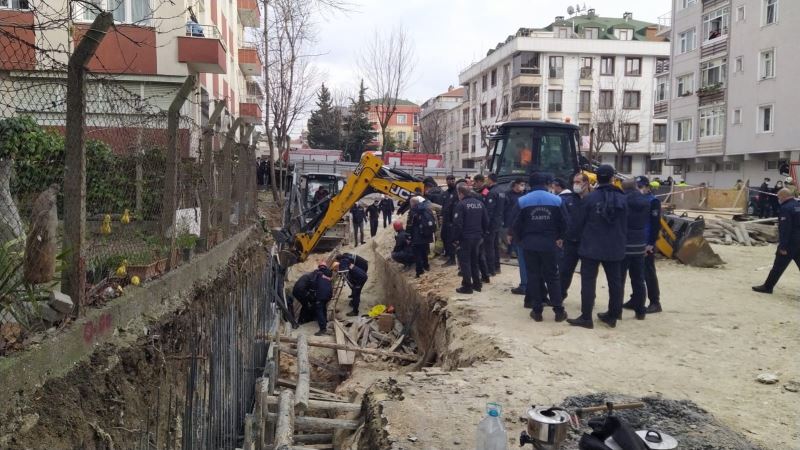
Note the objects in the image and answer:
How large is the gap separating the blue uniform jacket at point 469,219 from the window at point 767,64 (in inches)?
1023

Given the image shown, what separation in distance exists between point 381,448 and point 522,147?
8652 millimetres

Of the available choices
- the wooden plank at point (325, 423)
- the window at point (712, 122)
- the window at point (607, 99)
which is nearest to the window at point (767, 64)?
the window at point (712, 122)

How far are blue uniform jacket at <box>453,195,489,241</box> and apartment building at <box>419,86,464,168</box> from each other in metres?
52.8

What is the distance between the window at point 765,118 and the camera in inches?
1127

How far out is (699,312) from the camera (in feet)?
27.6

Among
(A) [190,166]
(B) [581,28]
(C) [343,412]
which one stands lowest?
(C) [343,412]

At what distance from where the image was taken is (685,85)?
3638 centimetres

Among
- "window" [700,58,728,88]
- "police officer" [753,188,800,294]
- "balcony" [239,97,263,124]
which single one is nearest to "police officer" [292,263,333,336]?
"police officer" [753,188,800,294]

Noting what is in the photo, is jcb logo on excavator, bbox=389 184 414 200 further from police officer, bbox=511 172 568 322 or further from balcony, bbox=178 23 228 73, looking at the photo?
balcony, bbox=178 23 228 73

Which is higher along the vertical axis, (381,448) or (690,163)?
(690,163)

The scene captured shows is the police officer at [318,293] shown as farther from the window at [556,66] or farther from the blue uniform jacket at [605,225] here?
the window at [556,66]

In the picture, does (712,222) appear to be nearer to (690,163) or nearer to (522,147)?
(522,147)

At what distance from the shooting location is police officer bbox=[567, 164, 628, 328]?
7074 mm

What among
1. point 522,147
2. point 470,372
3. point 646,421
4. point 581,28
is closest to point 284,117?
point 522,147
